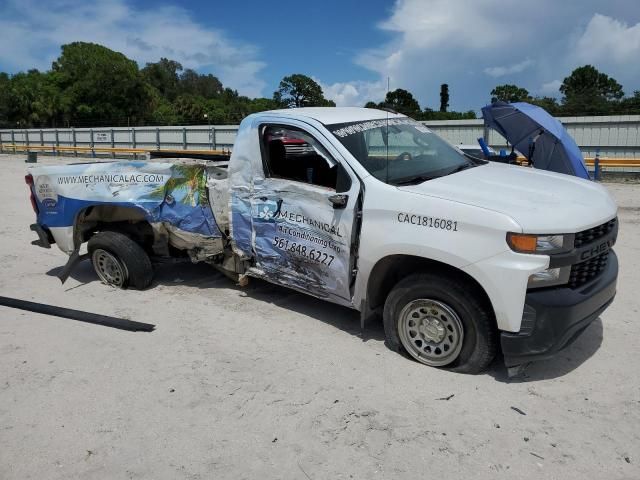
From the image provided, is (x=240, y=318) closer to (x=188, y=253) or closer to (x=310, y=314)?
(x=310, y=314)

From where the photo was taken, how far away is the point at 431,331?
12.9 feet

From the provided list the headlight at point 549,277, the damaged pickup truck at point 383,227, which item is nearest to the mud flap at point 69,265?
the damaged pickup truck at point 383,227

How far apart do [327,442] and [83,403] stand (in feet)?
5.82

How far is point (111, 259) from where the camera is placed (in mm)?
5945

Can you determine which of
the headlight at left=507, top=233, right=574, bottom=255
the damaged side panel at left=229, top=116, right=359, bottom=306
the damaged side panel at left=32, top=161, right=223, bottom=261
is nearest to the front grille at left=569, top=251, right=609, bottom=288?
the headlight at left=507, top=233, right=574, bottom=255

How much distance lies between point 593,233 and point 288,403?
7.96ft

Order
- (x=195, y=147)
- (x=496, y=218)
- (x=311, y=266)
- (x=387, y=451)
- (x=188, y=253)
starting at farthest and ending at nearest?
1. (x=195, y=147)
2. (x=188, y=253)
3. (x=311, y=266)
4. (x=496, y=218)
5. (x=387, y=451)

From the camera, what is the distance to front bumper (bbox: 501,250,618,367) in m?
3.38

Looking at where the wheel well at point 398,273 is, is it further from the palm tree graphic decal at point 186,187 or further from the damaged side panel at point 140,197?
the palm tree graphic decal at point 186,187

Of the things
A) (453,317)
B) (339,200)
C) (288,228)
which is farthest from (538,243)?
(288,228)

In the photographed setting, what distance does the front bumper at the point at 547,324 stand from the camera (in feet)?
11.1

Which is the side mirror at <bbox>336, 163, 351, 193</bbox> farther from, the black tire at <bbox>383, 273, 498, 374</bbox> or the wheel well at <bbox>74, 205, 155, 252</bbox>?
the wheel well at <bbox>74, 205, 155, 252</bbox>

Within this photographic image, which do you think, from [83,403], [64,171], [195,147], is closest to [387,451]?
[83,403]

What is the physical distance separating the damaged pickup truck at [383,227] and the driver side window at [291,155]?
0.01 m
